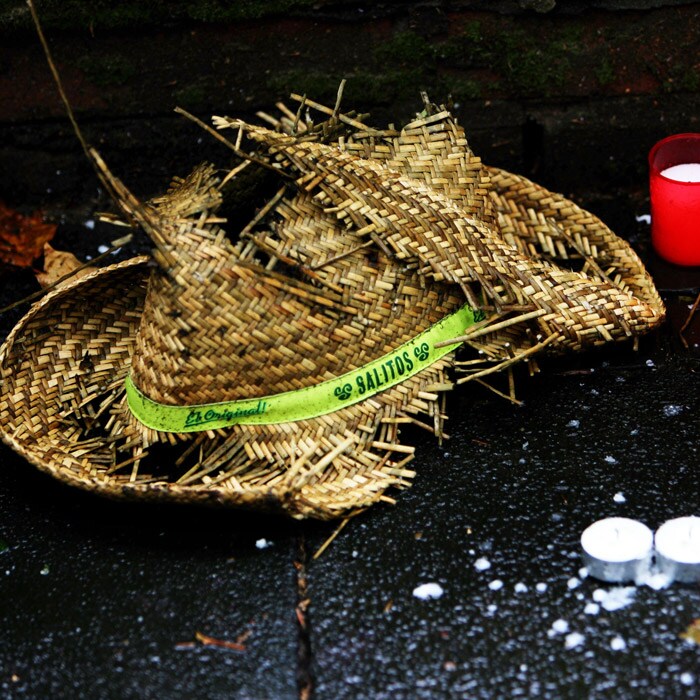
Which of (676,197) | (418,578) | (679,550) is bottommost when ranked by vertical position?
(418,578)

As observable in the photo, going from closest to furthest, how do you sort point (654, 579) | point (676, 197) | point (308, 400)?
point (654, 579) → point (308, 400) → point (676, 197)

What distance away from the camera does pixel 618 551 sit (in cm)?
201

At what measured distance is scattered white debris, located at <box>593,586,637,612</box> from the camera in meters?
1.99

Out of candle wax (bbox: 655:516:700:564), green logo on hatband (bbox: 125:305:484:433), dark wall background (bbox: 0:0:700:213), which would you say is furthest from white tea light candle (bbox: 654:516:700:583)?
dark wall background (bbox: 0:0:700:213)

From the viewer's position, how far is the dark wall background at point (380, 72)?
3207mm

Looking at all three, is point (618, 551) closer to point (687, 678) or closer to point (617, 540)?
point (617, 540)

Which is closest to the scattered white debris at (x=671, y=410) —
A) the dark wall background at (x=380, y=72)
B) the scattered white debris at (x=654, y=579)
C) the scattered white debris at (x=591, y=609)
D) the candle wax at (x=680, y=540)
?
the candle wax at (x=680, y=540)

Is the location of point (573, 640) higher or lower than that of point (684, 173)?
lower

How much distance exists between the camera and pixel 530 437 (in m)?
2.46

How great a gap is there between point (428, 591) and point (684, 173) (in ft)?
5.22

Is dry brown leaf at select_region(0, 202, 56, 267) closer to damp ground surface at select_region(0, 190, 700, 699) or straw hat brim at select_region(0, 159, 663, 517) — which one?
straw hat brim at select_region(0, 159, 663, 517)

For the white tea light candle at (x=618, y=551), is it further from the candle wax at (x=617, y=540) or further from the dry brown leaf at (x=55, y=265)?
the dry brown leaf at (x=55, y=265)


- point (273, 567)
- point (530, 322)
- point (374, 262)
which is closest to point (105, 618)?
point (273, 567)

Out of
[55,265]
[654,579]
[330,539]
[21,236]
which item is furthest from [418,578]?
[21,236]
